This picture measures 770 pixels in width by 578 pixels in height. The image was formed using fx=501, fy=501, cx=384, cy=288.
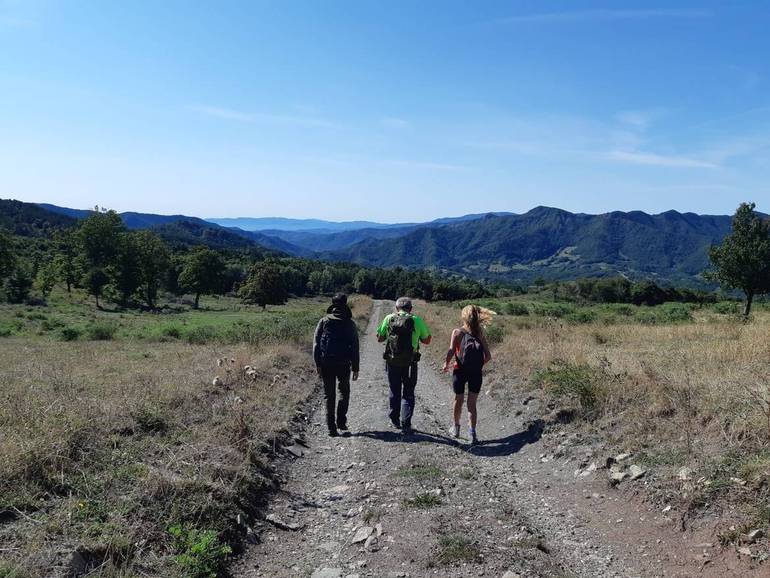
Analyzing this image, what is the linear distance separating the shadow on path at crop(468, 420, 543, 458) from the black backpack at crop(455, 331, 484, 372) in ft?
4.29

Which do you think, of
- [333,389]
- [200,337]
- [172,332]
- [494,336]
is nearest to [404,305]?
[333,389]

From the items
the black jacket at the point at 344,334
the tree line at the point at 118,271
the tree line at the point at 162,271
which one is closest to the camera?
the black jacket at the point at 344,334

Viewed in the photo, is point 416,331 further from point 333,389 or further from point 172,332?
point 172,332

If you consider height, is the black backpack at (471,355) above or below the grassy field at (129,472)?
above

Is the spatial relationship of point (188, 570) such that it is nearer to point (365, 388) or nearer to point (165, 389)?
point (165, 389)

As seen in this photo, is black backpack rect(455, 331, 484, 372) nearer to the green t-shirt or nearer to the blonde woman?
the blonde woman

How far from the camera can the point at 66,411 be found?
21.7 ft

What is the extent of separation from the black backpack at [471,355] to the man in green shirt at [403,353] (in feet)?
2.31

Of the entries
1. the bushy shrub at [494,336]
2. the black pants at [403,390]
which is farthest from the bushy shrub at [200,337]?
the black pants at [403,390]

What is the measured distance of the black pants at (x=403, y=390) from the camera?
357 inches

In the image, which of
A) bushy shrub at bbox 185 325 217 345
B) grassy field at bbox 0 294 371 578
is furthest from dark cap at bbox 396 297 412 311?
bushy shrub at bbox 185 325 217 345

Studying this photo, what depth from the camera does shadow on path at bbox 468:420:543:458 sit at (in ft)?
26.6

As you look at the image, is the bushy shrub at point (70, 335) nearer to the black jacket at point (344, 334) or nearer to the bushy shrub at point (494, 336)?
the bushy shrub at point (494, 336)

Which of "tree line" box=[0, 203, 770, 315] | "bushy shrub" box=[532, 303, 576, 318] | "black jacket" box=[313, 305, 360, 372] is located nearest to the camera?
"black jacket" box=[313, 305, 360, 372]
